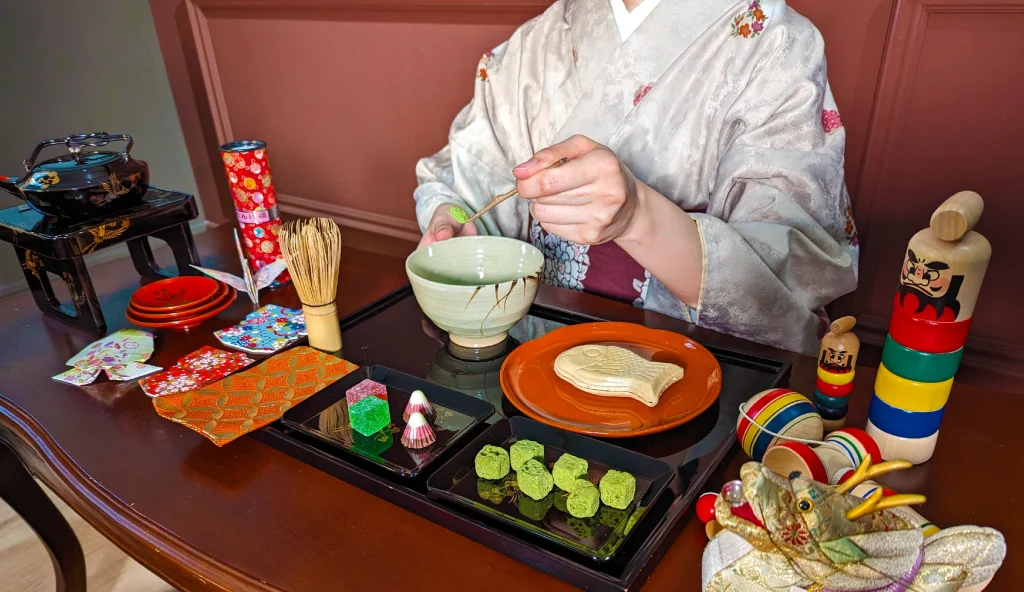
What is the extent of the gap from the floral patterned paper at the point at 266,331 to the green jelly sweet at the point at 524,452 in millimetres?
451

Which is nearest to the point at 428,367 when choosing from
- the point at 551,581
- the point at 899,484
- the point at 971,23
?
the point at 551,581

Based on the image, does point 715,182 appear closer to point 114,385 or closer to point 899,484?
point 899,484

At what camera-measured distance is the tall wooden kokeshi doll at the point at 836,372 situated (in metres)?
0.72

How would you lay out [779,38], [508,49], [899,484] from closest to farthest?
[899,484]
[779,38]
[508,49]

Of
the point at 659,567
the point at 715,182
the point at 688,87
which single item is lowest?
the point at 659,567

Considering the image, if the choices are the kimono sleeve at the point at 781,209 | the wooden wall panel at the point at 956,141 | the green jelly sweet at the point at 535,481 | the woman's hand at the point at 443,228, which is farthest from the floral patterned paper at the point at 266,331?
the wooden wall panel at the point at 956,141

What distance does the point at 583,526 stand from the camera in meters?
0.63

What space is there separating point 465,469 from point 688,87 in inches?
29.5

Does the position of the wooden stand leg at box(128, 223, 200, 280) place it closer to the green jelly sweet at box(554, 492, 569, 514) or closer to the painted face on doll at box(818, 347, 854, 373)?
the green jelly sweet at box(554, 492, 569, 514)

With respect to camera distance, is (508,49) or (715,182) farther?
(508,49)

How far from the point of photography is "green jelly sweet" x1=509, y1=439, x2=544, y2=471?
0.70 meters

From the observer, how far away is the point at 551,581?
0.59m

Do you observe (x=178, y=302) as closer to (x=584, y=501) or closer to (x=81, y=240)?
(x=81, y=240)

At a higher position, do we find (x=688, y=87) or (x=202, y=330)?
(x=688, y=87)
